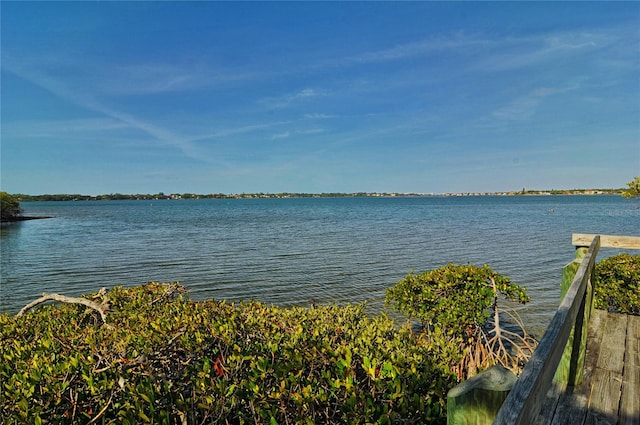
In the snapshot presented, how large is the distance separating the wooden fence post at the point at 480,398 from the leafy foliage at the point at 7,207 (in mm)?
83398

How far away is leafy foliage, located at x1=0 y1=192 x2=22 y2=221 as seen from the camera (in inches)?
2591

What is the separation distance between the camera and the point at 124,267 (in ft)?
73.4

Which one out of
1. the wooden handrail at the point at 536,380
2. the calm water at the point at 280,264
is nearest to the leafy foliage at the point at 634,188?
the calm water at the point at 280,264

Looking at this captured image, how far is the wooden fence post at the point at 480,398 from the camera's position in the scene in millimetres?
1265

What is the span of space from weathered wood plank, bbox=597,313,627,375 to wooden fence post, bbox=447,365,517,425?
15.0 ft

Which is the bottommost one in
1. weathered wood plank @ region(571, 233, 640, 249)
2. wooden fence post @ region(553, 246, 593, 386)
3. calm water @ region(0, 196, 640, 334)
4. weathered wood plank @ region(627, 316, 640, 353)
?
calm water @ region(0, 196, 640, 334)

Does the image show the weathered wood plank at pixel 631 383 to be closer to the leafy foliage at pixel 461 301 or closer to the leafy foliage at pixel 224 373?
the leafy foliage at pixel 224 373

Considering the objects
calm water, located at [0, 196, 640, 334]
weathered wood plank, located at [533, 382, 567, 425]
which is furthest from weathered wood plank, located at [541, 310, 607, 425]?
calm water, located at [0, 196, 640, 334]

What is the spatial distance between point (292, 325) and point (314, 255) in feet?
69.3

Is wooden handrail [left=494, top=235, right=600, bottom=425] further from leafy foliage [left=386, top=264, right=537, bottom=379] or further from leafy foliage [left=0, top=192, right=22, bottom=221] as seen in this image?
leafy foliage [left=0, top=192, right=22, bottom=221]

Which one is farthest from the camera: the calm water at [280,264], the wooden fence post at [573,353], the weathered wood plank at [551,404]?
the calm water at [280,264]

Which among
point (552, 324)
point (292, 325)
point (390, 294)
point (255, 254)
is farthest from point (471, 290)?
point (255, 254)

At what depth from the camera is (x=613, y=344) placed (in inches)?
216

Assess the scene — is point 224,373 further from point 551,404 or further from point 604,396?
point 604,396
